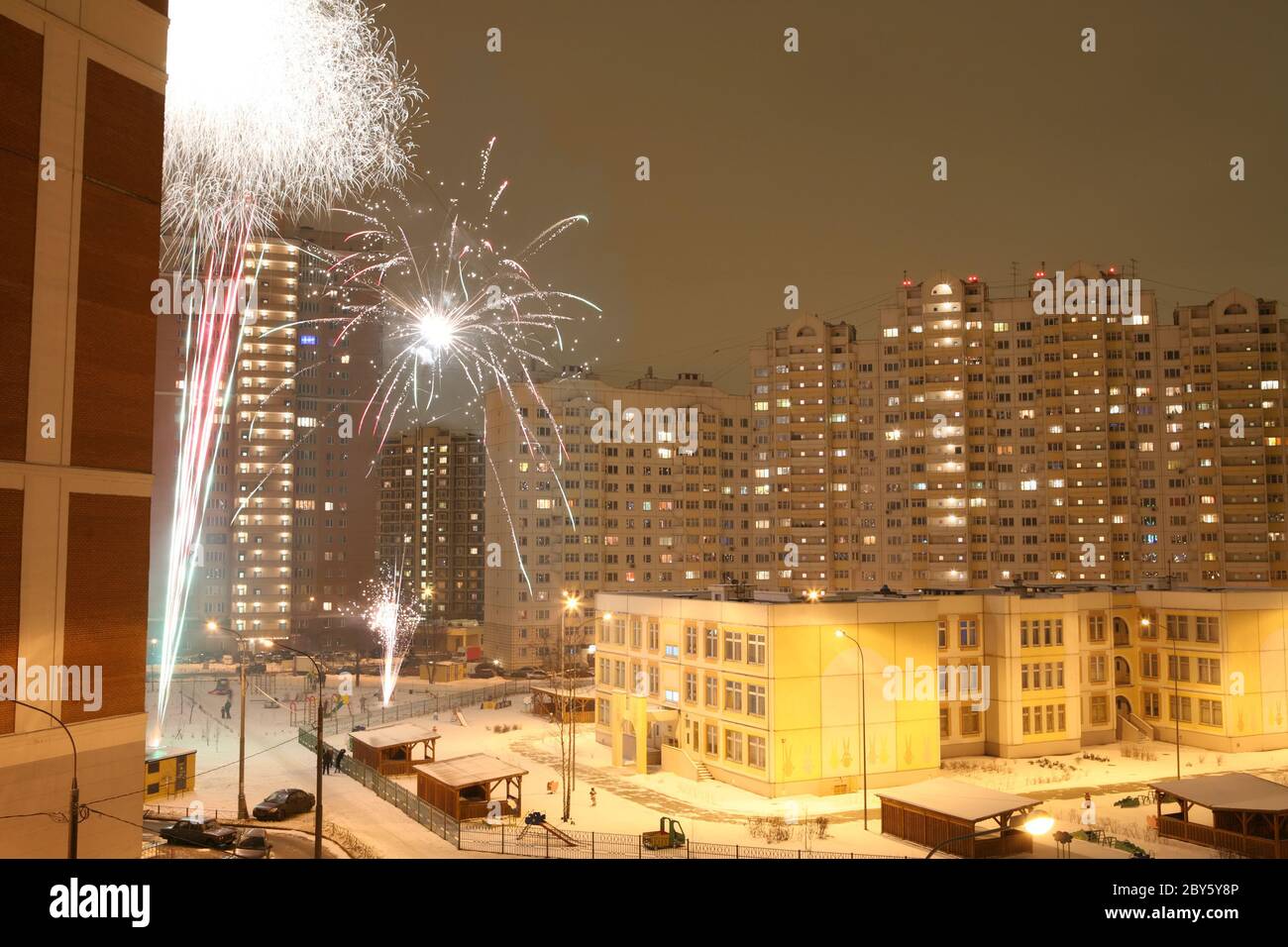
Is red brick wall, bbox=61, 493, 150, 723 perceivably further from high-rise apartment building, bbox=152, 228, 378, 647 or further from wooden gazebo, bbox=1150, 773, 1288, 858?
high-rise apartment building, bbox=152, 228, 378, 647

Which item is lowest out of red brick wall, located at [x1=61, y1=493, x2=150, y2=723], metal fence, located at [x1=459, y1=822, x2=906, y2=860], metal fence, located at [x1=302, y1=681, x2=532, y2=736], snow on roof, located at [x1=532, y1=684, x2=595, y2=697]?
metal fence, located at [x1=302, y1=681, x2=532, y2=736]

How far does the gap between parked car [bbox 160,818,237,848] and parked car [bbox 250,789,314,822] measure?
231 centimetres

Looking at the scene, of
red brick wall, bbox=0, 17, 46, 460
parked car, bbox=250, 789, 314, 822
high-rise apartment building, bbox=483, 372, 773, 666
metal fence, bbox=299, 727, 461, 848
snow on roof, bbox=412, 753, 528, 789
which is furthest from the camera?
high-rise apartment building, bbox=483, 372, 773, 666

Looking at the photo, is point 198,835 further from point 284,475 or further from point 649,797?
point 284,475

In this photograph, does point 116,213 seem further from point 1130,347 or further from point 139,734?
point 1130,347

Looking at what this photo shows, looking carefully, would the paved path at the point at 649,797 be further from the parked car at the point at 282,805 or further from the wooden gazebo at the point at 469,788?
the parked car at the point at 282,805

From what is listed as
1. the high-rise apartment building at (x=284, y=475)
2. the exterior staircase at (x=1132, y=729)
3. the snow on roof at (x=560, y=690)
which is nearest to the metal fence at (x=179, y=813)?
the snow on roof at (x=560, y=690)

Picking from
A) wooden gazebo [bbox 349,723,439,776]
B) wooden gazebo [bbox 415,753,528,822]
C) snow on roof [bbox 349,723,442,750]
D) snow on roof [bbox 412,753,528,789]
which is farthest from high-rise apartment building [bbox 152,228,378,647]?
wooden gazebo [bbox 415,753,528,822]

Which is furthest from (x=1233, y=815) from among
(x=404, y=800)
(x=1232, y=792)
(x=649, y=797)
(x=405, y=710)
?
(x=405, y=710)

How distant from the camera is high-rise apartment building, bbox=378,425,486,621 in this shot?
13112cm

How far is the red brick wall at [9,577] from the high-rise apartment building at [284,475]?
83907 mm

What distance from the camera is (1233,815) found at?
88.0 feet
